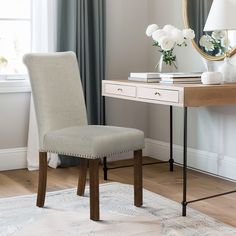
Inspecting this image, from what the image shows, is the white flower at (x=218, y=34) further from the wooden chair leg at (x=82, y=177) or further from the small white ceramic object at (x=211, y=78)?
the wooden chair leg at (x=82, y=177)

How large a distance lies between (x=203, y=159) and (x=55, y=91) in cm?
149

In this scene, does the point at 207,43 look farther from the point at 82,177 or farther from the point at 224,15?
the point at 82,177

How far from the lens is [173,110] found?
15.3 ft

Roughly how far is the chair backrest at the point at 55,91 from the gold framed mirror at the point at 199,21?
1.08 meters

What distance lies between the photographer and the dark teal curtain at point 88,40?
4.42 meters

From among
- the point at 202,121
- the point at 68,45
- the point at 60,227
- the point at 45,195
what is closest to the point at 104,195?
the point at 45,195

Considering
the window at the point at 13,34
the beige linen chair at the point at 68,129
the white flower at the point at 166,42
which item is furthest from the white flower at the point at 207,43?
the window at the point at 13,34

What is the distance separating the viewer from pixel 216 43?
3967mm

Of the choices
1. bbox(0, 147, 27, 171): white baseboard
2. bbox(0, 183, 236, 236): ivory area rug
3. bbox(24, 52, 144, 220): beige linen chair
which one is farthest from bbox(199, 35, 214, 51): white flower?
bbox(0, 147, 27, 171): white baseboard

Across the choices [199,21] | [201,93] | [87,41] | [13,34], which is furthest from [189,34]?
[13,34]

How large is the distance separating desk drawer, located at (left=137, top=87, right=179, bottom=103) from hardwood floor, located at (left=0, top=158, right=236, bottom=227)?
2.24ft

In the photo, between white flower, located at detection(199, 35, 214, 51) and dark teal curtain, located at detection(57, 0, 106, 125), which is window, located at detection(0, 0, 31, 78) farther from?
white flower, located at detection(199, 35, 214, 51)

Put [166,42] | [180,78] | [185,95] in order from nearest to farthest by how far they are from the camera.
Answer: [185,95]
[180,78]
[166,42]

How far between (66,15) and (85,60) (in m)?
0.40
